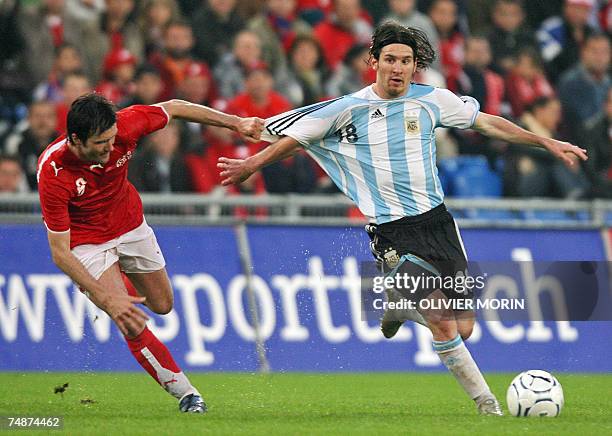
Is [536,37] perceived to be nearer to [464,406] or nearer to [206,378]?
[206,378]

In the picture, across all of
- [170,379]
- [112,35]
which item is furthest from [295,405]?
[112,35]

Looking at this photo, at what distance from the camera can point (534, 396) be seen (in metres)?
8.80

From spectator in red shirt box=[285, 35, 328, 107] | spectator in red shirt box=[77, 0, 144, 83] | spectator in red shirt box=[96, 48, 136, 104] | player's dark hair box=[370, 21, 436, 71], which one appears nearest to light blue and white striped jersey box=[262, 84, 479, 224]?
player's dark hair box=[370, 21, 436, 71]

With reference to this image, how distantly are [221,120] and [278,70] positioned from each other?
7.30 meters

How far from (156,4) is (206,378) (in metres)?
5.87

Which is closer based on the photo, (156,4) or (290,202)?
(290,202)

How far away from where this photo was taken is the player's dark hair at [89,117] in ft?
27.7

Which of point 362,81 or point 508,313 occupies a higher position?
point 362,81

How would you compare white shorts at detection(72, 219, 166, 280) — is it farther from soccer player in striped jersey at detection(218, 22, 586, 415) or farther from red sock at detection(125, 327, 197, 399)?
soccer player in striped jersey at detection(218, 22, 586, 415)

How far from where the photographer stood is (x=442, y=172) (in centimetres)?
1591

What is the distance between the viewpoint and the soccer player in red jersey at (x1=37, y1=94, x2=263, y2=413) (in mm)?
8508

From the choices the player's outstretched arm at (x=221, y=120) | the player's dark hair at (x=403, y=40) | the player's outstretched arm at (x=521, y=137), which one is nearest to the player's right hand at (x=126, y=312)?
the player's outstretched arm at (x=221, y=120)

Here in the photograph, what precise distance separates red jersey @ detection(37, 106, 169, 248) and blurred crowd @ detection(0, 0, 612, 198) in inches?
197

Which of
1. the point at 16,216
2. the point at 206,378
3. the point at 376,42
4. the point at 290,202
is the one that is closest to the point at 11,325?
the point at 16,216
